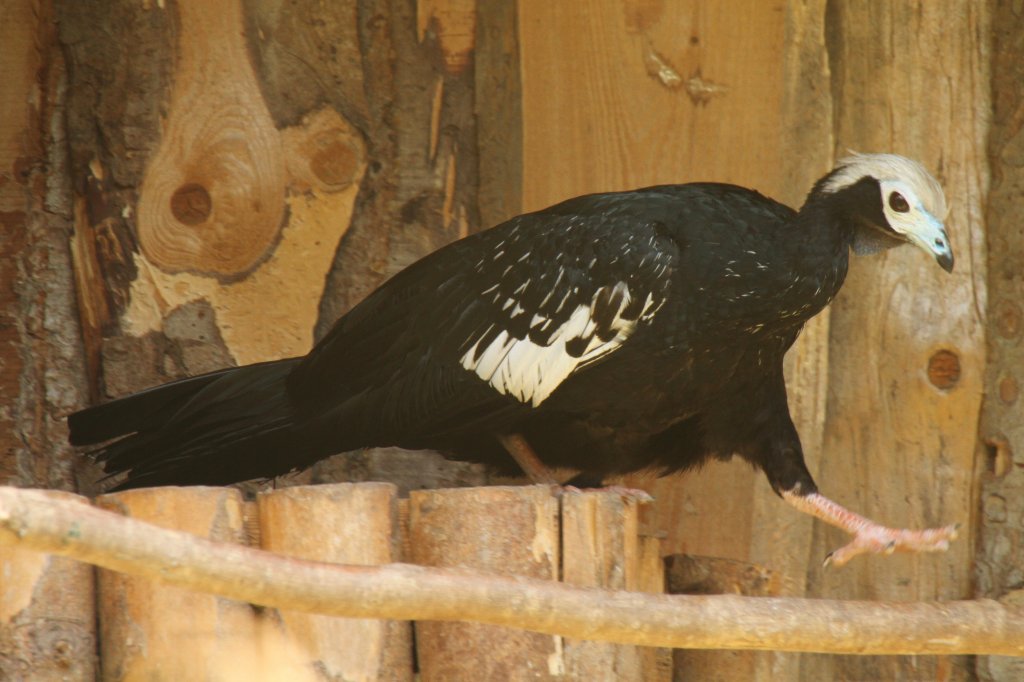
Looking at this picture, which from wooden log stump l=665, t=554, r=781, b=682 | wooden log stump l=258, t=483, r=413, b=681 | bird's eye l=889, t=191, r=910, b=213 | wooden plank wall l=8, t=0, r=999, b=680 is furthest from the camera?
wooden plank wall l=8, t=0, r=999, b=680

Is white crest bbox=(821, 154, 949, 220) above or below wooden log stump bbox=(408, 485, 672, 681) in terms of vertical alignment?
above

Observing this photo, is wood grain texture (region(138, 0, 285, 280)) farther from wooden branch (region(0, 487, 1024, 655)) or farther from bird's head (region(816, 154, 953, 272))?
wooden branch (region(0, 487, 1024, 655))

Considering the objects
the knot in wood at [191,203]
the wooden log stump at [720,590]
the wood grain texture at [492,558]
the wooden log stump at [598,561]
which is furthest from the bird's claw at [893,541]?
the knot in wood at [191,203]

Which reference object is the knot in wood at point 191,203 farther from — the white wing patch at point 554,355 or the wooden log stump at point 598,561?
the wooden log stump at point 598,561

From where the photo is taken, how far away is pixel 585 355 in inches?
130

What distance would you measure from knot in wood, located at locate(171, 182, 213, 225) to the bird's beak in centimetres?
174

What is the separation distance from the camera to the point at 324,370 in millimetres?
3484

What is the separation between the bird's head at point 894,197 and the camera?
332 centimetres

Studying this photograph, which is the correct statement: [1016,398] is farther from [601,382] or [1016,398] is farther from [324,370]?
[324,370]

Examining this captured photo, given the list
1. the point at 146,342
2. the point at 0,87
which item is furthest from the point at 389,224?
the point at 0,87

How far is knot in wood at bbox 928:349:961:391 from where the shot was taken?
3719mm

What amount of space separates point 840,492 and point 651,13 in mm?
1327

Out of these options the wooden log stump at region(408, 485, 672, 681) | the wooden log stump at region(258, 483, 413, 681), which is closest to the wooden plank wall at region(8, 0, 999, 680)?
the wooden log stump at region(408, 485, 672, 681)

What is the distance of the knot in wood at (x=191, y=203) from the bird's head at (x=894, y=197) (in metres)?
1.55
